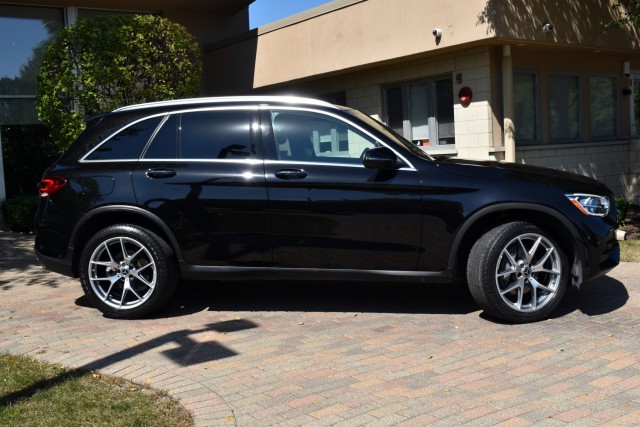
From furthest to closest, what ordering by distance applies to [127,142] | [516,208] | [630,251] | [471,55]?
[471,55] < [630,251] < [127,142] < [516,208]

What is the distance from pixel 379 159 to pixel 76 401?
2.94 metres

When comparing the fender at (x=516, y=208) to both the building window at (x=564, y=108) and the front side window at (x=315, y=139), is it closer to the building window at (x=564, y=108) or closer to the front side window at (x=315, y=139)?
the front side window at (x=315, y=139)

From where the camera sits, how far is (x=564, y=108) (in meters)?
13.5

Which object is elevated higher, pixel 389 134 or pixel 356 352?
pixel 389 134

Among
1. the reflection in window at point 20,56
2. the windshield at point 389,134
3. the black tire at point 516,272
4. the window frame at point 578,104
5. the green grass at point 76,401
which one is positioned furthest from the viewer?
the reflection in window at point 20,56

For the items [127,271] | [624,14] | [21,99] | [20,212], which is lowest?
[127,271]

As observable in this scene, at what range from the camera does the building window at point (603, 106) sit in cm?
1397

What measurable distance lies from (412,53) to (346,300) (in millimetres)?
6531

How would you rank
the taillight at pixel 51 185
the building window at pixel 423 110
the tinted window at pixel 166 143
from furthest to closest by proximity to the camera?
the building window at pixel 423 110 → the taillight at pixel 51 185 → the tinted window at pixel 166 143

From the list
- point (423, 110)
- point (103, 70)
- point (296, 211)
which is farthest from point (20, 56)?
point (296, 211)

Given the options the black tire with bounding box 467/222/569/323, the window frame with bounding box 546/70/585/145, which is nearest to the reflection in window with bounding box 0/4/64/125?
the window frame with bounding box 546/70/585/145

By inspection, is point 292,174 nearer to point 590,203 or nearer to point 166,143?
point 166,143

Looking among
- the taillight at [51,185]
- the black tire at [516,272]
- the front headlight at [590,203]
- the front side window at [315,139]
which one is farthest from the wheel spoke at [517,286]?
the taillight at [51,185]

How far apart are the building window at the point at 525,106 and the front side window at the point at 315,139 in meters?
7.03
